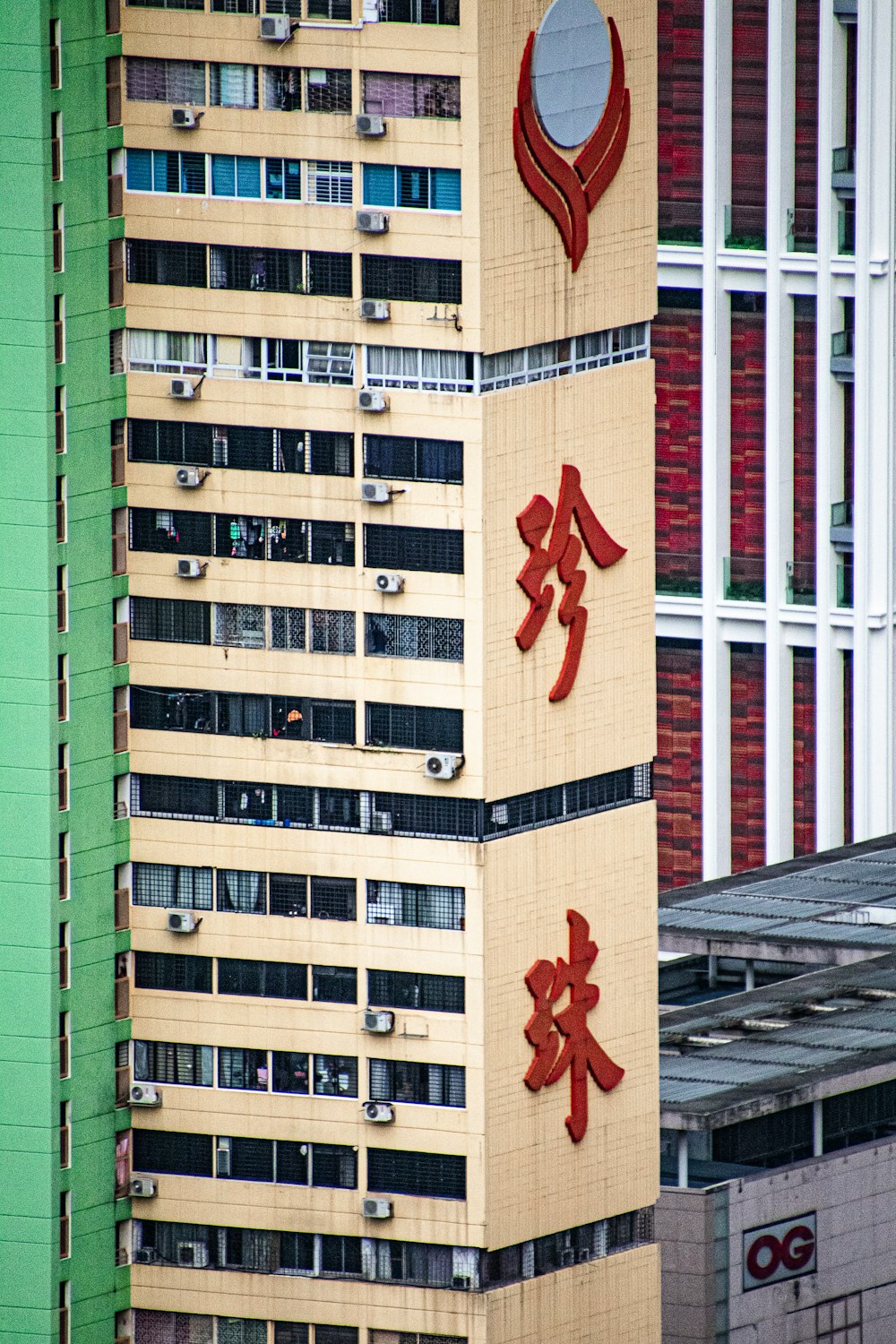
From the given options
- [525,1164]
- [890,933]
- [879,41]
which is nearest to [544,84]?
[525,1164]

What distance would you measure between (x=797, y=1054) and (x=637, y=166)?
24455 millimetres

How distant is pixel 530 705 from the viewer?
89000mm

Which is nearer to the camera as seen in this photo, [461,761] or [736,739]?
A: [461,761]

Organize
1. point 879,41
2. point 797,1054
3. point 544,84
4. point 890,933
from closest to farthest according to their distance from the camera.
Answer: point 544,84, point 797,1054, point 890,933, point 879,41

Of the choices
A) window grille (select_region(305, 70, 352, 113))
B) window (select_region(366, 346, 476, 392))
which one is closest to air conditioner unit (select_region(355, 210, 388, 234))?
window grille (select_region(305, 70, 352, 113))

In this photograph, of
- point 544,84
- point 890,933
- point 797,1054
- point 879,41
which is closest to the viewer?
point 544,84

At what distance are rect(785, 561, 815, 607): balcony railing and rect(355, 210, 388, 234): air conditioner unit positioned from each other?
172 feet

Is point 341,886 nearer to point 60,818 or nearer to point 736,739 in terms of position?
point 60,818

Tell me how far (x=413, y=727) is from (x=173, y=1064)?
8.95 meters

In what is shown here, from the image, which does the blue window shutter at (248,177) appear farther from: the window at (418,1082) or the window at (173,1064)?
the window at (418,1082)

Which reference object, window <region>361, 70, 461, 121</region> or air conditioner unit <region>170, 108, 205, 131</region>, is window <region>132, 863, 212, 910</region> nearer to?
air conditioner unit <region>170, 108, 205, 131</region>

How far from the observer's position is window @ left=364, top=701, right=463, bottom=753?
8819 centimetres

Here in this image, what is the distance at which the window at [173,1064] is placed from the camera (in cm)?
9106

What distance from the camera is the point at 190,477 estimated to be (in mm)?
89250
